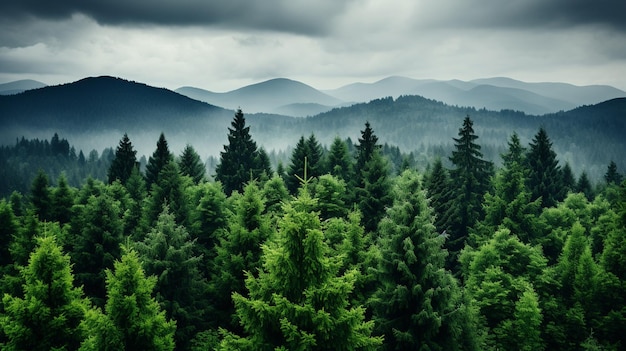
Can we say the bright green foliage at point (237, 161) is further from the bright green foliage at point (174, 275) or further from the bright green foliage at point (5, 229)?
the bright green foliage at point (174, 275)

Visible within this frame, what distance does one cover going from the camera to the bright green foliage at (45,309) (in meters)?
15.8

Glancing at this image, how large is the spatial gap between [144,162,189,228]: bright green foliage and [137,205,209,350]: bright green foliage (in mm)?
11940

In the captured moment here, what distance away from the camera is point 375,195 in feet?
124

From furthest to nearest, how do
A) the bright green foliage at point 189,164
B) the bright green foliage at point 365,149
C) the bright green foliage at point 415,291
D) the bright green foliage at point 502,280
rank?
1. the bright green foliage at point 189,164
2. the bright green foliage at point 365,149
3. the bright green foliage at point 502,280
4. the bright green foliage at point 415,291

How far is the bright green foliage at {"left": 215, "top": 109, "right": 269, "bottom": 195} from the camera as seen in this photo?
55031mm

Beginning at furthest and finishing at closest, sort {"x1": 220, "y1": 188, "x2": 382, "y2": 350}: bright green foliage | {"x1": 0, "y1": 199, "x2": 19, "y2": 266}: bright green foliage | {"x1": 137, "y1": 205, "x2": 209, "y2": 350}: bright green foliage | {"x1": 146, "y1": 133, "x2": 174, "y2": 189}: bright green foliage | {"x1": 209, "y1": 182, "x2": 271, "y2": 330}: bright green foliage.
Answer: {"x1": 146, "y1": 133, "x2": 174, "y2": 189}: bright green foliage < {"x1": 0, "y1": 199, "x2": 19, "y2": 266}: bright green foliage < {"x1": 209, "y1": 182, "x2": 271, "y2": 330}: bright green foliage < {"x1": 137, "y1": 205, "x2": 209, "y2": 350}: bright green foliage < {"x1": 220, "y1": 188, "x2": 382, "y2": 350}: bright green foliage

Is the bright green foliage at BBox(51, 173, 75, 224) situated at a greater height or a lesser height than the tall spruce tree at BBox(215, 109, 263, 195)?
lesser

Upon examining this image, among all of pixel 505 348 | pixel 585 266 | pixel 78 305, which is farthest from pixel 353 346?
pixel 585 266

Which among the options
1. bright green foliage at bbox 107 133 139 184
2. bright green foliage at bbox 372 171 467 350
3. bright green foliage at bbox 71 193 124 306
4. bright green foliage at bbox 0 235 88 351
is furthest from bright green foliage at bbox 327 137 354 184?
bright green foliage at bbox 0 235 88 351

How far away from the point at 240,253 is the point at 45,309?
893cm

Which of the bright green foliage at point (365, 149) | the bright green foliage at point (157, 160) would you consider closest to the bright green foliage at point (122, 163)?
the bright green foliage at point (157, 160)

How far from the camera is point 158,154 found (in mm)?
53438

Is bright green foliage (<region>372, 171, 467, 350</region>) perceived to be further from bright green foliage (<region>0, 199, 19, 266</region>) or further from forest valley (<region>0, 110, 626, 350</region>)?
bright green foliage (<region>0, 199, 19, 266</region>)

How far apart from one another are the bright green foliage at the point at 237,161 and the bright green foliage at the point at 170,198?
1822 centimetres
